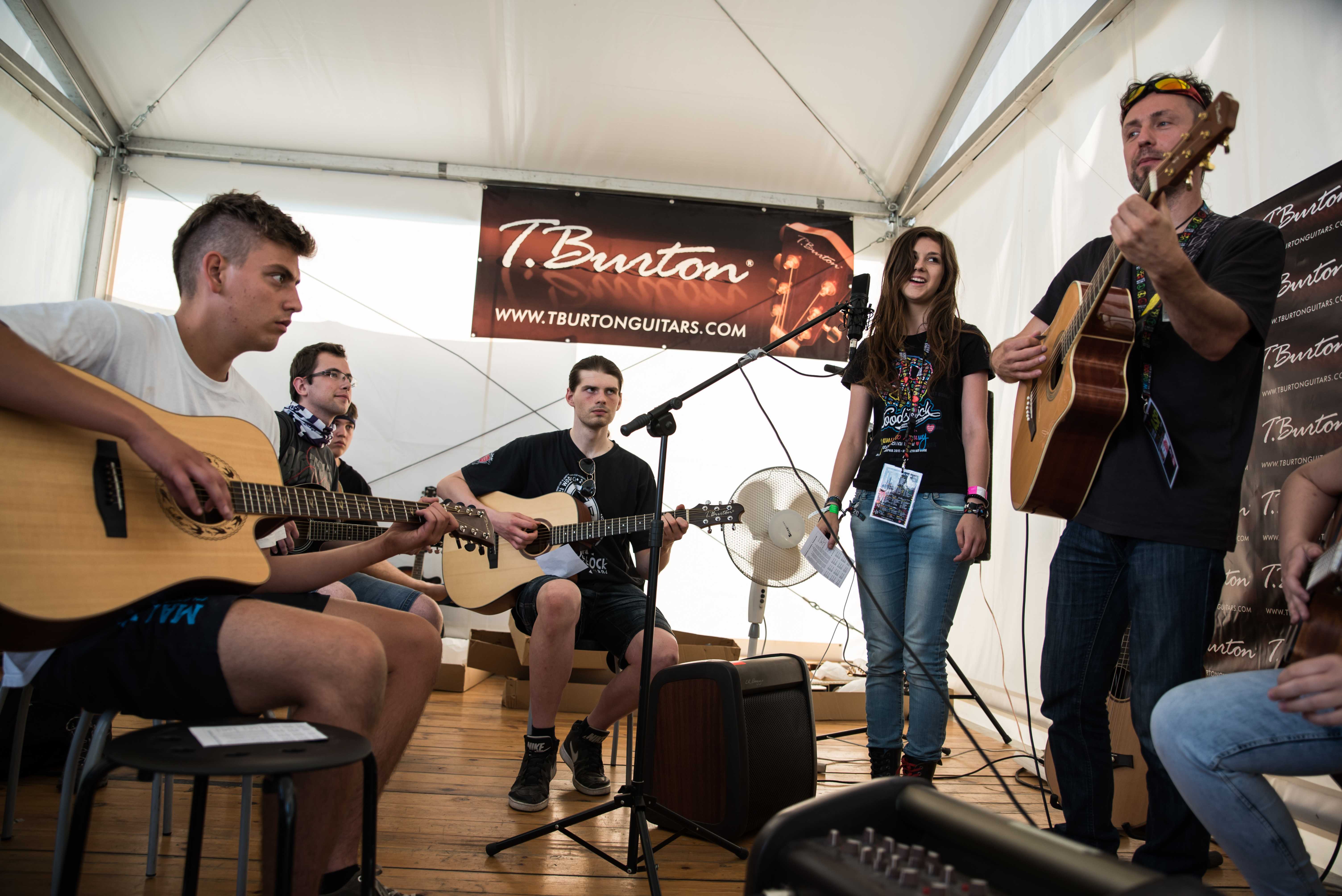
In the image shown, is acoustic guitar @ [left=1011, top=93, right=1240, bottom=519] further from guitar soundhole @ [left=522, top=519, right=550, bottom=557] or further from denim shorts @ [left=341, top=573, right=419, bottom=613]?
denim shorts @ [left=341, top=573, right=419, bottom=613]

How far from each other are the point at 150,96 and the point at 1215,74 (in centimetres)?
576

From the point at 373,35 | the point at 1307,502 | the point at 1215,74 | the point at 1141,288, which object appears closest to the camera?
the point at 1307,502

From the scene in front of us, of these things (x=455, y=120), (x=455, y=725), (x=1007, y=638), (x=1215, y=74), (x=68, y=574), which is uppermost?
(x=455, y=120)

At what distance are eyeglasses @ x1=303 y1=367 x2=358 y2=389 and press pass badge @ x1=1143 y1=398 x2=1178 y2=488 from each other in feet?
10.0

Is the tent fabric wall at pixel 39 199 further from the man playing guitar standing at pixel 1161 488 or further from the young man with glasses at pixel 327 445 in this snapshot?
the man playing guitar standing at pixel 1161 488

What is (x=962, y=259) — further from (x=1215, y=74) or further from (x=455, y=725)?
(x=455, y=725)

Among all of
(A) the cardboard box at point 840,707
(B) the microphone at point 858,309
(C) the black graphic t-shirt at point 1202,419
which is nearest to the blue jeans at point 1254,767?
(C) the black graphic t-shirt at point 1202,419

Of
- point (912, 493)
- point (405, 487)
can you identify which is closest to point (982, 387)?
point (912, 493)

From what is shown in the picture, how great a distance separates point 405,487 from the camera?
520 centimetres

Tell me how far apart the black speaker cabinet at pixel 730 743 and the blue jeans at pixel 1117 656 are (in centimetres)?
77

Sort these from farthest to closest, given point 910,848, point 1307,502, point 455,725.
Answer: point 455,725 → point 1307,502 → point 910,848

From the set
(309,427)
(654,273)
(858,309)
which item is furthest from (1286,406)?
(654,273)

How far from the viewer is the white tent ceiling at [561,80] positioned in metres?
4.31

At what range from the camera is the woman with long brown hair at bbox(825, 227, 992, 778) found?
2293 millimetres
